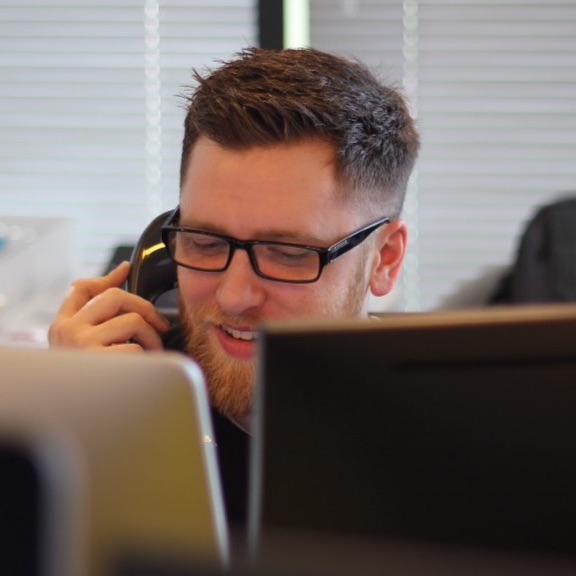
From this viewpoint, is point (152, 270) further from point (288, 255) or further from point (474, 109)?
point (474, 109)

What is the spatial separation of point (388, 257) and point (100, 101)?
1927mm

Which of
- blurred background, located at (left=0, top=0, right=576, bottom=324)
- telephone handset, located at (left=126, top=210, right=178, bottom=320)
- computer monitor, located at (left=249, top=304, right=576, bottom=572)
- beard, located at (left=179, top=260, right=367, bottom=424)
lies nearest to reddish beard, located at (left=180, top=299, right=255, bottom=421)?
beard, located at (left=179, top=260, right=367, bottom=424)

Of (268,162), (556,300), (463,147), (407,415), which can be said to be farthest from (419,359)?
(463,147)

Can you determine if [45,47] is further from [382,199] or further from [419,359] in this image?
[419,359]

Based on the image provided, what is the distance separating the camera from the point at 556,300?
3117 millimetres

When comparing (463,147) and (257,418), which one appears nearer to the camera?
(257,418)

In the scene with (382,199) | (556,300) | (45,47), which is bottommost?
(556,300)

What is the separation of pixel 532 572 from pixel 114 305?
1.24 m

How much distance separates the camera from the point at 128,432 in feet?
2.85

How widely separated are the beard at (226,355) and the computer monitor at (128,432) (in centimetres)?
77

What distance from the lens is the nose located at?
1650 mm

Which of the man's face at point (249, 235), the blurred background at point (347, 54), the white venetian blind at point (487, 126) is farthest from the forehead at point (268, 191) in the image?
the white venetian blind at point (487, 126)

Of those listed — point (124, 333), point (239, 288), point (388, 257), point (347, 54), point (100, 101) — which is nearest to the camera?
point (239, 288)

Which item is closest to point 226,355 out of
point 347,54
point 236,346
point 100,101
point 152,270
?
point 236,346
